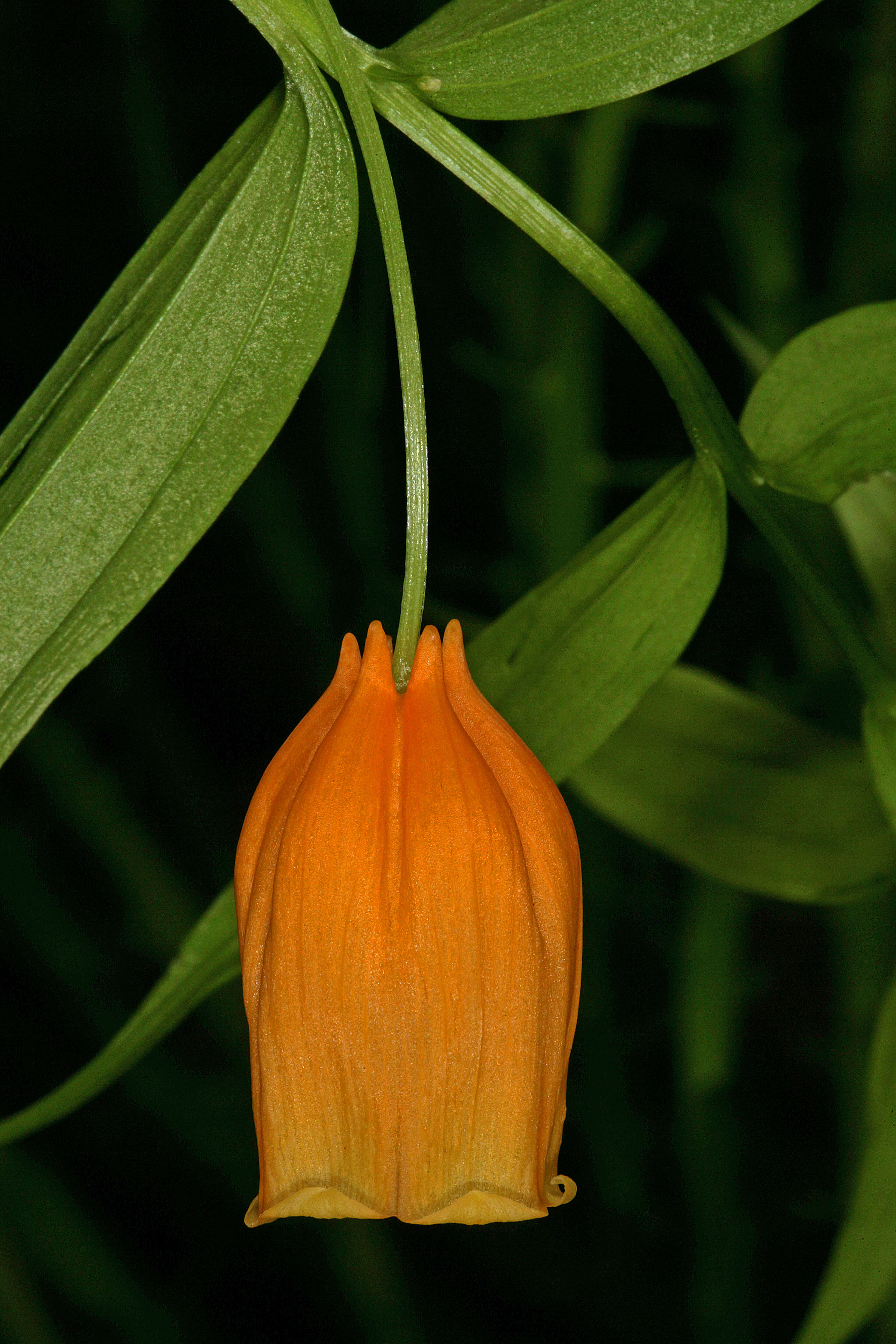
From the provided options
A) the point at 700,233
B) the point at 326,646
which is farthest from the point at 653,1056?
the point at 700,233

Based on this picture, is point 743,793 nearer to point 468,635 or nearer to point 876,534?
point 876,534

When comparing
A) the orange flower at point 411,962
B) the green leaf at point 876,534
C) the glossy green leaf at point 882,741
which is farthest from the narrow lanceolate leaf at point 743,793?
the orange flower at point 411,962

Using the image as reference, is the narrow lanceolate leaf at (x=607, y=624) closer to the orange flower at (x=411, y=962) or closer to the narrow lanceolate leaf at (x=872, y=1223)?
the orange flower at (x=411, y=962)

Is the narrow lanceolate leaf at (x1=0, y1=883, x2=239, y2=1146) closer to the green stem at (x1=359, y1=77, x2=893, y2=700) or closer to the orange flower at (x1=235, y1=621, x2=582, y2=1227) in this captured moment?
the orange flower at (x1=235, y1=621, x2=582, y2=1227)

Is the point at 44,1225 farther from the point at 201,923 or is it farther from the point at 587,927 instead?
the point at 201,923

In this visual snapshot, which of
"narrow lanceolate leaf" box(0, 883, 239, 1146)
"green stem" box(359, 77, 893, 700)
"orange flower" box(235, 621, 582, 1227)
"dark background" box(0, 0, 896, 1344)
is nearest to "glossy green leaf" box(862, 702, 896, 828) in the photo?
"green stem" box(359, 77, 893, 700)

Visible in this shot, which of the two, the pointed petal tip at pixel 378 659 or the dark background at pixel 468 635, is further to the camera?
the dark background at pixel 468 635
